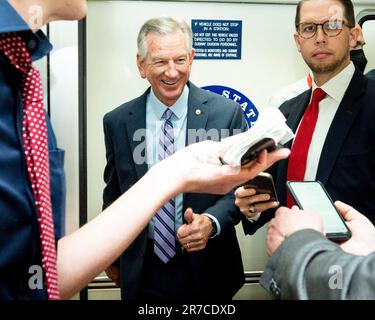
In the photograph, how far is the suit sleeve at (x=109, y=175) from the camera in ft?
3.46

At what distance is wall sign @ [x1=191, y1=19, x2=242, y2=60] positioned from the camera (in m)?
1.12

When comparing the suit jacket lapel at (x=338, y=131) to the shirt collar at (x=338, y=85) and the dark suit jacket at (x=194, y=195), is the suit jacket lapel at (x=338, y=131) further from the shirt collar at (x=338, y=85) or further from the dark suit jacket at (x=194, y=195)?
the dark suit jacket at (x=194, y=195)

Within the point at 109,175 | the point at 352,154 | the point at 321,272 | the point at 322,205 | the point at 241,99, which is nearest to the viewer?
the point at 321,272

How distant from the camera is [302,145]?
102 centimetres

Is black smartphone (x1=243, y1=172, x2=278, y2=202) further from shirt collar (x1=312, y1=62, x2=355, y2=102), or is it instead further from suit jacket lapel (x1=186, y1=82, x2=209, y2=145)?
shirt collar (x1=312, y1=62, x2=355, y2=102)

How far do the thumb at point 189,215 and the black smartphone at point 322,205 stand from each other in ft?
0.85

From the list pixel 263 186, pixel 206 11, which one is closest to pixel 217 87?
pixel 206 11

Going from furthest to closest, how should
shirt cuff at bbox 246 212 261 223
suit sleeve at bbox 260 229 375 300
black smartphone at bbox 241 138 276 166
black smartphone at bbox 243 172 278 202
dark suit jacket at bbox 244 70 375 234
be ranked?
shirt cuff at bbox 246 212 261 223 < dark suit jacket at bbox 244 70 375 234 < black smartphone at bbox 243 172 278 202 < black smartphone at bbox 241 138 276 166 < suit sleeve at bbox 260 229 375 300

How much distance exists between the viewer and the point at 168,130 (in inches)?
39.7

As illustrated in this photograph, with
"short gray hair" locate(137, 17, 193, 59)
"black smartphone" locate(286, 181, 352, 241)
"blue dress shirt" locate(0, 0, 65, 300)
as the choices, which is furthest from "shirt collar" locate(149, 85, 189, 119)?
"blue dress shirt" locate(0, 0, 65, 300)

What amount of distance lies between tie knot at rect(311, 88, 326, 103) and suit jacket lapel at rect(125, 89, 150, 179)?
0.44 metres

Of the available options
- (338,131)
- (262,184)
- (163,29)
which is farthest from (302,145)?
(163,29)

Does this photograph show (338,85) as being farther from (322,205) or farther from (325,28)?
(322,205)

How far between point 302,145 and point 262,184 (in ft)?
0.82
